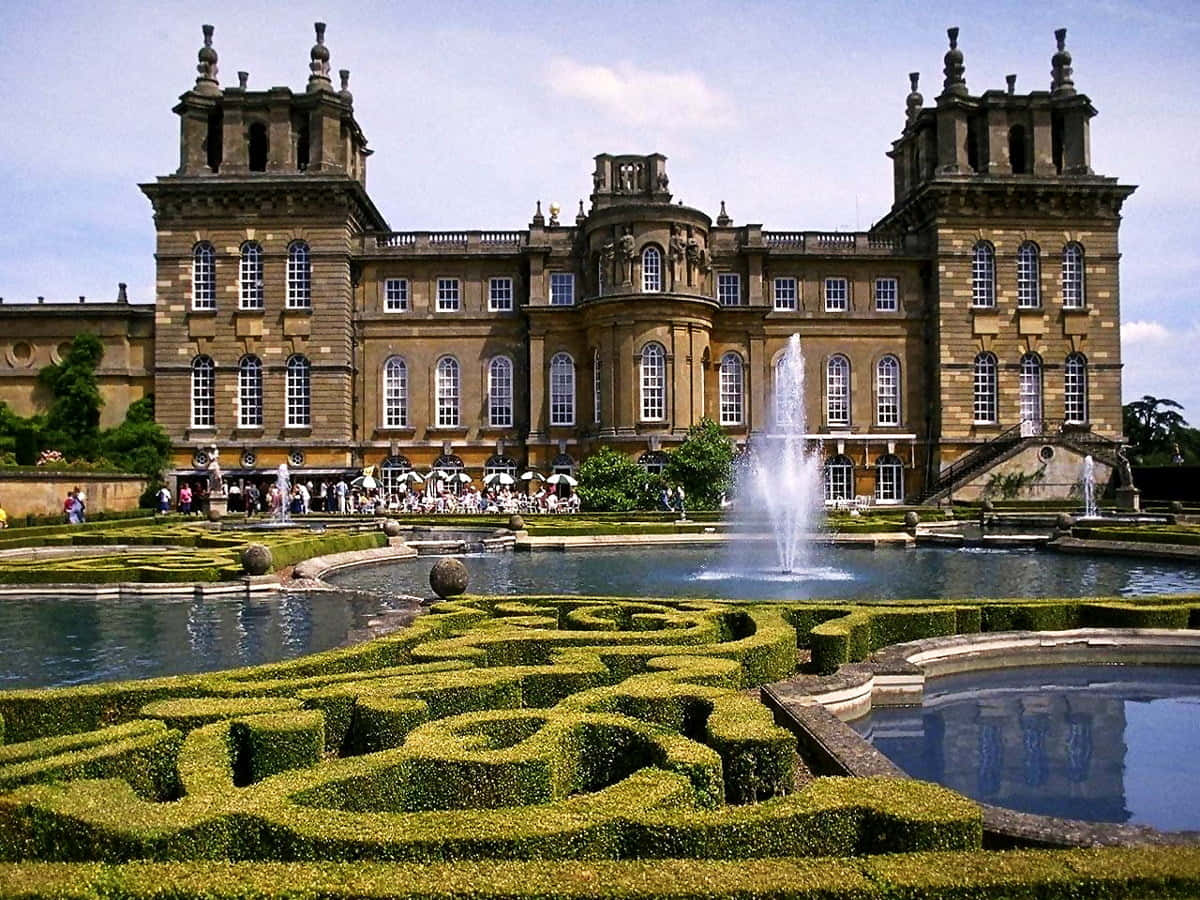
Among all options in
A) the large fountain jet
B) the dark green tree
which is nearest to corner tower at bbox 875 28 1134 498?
the large fountain jet

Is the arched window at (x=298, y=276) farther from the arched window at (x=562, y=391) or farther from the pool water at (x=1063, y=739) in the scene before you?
the pool water at (x=1063, y=739)

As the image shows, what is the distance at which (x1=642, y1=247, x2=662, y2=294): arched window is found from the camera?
4088cm

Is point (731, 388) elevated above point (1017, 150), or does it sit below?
below

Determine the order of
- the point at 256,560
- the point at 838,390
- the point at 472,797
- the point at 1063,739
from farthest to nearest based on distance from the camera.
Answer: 1. the point at 838,390
2. the point at 256,560
3. the point at 1063,739
4. the point at 472,797

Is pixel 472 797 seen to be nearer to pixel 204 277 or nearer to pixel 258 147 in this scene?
pixel 204 277

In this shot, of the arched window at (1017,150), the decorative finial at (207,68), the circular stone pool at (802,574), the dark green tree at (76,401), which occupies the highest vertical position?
the decorative finial at (207,68)

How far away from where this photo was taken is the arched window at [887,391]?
4466cm

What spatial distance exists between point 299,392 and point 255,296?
4374 mm

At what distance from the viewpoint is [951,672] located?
1099 centimetres

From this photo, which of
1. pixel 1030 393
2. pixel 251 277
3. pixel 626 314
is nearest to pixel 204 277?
pixel 251 277

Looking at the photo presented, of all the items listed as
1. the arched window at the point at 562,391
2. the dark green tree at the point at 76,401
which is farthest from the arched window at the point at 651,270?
the dark green tree at the point at 76,401

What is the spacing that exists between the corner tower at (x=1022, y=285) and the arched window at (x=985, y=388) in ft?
0.14

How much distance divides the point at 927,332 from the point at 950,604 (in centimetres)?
3475

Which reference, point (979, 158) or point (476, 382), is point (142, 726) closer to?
point (476, 382)
